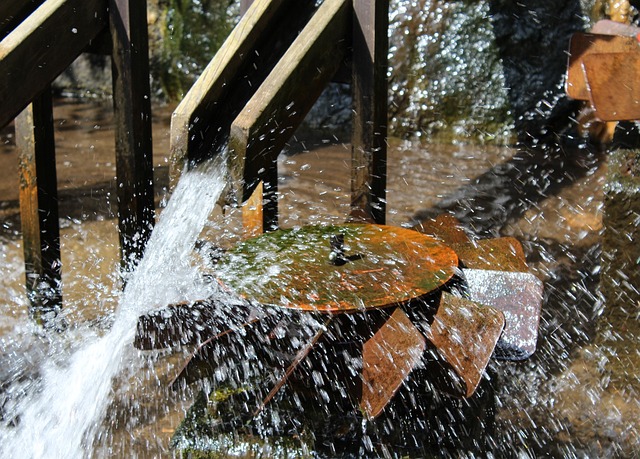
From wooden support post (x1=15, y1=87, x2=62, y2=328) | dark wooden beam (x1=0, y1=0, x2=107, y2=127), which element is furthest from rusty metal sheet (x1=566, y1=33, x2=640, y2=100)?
wooden support post (x1=15, y1=87, x2=62, y2=328)

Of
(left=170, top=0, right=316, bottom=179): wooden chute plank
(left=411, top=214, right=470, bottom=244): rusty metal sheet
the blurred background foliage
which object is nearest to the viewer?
(left=170, top=0, right=316, bottom=179): wooden chute plank

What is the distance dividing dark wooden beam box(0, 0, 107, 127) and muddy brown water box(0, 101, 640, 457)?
1.26m

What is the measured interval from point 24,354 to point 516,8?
5501mm

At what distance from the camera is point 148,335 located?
105 inches

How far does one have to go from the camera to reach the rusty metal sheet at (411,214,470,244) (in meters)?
3.25

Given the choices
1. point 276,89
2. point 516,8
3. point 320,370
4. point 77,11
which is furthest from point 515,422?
point 516,8

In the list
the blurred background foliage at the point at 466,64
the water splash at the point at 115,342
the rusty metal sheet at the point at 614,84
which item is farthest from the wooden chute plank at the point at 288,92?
the blurred background foliage at the point at 466,64

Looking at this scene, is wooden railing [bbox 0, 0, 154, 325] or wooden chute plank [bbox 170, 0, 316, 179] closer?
wooden chute plank [bbox 170, 0, 316, 179]

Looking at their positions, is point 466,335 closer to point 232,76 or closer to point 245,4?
point 232,76

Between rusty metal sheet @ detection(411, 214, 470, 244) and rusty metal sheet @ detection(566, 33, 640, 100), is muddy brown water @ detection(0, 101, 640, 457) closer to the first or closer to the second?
rusty metal sheet @ detection(411, 214, 470, 244)

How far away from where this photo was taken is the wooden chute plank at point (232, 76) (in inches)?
120

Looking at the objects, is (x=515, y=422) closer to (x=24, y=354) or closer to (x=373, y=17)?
(x=373, y=17)

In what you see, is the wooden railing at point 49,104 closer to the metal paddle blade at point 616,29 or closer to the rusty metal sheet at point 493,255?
the rusty metal sheet at point 493,255

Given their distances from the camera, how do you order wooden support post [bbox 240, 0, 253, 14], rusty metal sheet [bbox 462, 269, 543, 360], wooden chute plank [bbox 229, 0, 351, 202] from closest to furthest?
rusty metal sheet [bbox 462, 269, 543, 360], wooden chute plank [bbox 229, 0, 351, 202], wooden support post [bbox 240, 0, 253, 14]
